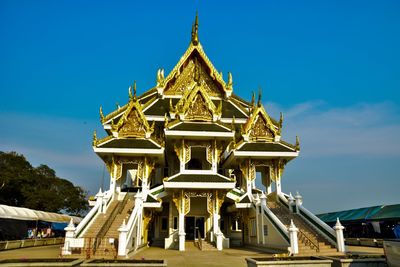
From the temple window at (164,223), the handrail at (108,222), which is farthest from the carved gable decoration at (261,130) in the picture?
the handrail at (108,222)

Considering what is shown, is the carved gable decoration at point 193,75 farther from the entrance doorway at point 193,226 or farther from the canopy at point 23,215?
the canopy at point 23,215

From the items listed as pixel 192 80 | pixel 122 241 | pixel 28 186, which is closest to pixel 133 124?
pixel 192 80

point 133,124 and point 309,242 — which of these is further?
point 133,124

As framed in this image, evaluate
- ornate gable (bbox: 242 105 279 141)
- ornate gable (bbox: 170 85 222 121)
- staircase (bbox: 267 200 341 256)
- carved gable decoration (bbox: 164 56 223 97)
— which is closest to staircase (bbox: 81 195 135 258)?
ornate gable (bbox: 170 85 222 121)

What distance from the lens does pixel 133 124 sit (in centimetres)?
1758

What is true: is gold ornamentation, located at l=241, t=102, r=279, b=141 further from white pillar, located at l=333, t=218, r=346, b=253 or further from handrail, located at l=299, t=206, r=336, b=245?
white pillar, located at l=333, t=218, r=346, b=253

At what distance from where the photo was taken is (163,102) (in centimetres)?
2153

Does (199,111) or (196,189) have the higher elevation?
(199,111)

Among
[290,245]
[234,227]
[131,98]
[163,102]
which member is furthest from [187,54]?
[290,245]

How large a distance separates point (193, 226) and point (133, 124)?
6.91 m

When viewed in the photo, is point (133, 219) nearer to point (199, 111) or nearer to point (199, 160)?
point (199, 111)

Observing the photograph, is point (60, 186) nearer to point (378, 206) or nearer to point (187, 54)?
point (187, 54)

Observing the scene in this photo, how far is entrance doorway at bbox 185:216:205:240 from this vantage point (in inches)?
684

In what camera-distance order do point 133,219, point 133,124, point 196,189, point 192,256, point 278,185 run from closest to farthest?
point 192,256, point 133,219, point 196,189, point 278,185, point 133,124
